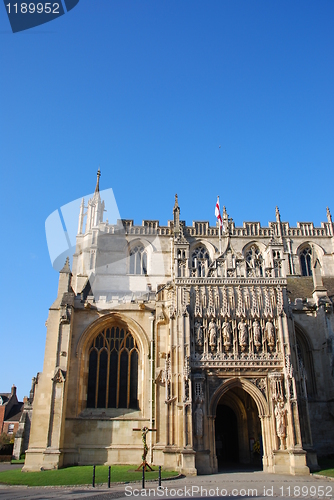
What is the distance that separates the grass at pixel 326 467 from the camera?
66.3ft

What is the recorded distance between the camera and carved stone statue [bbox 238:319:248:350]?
23.4 m

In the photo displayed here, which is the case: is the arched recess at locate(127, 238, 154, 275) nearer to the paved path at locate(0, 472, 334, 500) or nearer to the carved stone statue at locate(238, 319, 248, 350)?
the carved stone statue at locate(238, 319, 248, 350)

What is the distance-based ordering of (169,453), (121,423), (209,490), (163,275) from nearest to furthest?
(209,490) < (169,453) < (121,423) < (163,275)

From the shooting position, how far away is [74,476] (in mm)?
18891

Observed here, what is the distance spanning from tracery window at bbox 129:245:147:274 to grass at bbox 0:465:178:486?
2241 cm

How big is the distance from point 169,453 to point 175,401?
239cm

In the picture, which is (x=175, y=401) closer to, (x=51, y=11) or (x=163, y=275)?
(x=51, y=11)

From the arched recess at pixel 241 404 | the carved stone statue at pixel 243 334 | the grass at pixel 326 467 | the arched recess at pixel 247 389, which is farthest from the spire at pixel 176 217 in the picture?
the grass at pixel 326 467

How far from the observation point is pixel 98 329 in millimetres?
26203

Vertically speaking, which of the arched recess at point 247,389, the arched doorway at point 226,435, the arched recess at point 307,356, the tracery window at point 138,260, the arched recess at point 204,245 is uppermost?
the arched recess at point 204,245

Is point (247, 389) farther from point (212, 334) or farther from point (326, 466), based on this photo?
Result: point (326, 466)

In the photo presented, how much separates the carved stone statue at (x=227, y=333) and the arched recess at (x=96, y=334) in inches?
187

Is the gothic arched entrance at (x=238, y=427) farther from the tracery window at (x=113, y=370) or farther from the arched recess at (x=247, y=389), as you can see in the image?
the tracery window at (x=113, y=370)

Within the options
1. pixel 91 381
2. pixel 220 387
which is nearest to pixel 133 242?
pixel 91 381
